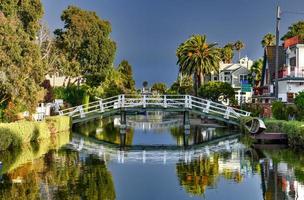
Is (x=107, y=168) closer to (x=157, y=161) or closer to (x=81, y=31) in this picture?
(x=157, y=161)

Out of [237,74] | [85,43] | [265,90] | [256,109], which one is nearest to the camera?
[256,109]

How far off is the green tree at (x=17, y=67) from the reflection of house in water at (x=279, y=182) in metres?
18.4

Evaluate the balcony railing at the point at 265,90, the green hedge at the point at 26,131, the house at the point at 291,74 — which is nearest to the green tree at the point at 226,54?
the balcony railing at the point at 265,90

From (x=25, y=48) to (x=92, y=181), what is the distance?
19080 millimetres

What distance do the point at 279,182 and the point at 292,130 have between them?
15.4 m

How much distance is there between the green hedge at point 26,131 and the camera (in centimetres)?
3725

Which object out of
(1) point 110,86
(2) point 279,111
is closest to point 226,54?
(1) point 110,86

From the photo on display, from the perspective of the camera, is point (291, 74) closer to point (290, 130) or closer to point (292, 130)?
point (290, 130)

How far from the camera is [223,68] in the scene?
389 feet

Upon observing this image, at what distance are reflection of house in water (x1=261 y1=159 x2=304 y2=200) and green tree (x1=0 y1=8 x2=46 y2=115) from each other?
60.4 feet

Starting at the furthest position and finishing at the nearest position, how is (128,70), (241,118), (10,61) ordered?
(128,70)
(241,118)
(10,61)

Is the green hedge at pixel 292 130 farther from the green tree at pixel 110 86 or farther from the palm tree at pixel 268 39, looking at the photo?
the palm tree at pixel 268 39

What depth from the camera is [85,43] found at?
7756 cm

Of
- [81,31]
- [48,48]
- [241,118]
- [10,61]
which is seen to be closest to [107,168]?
[10,61]
